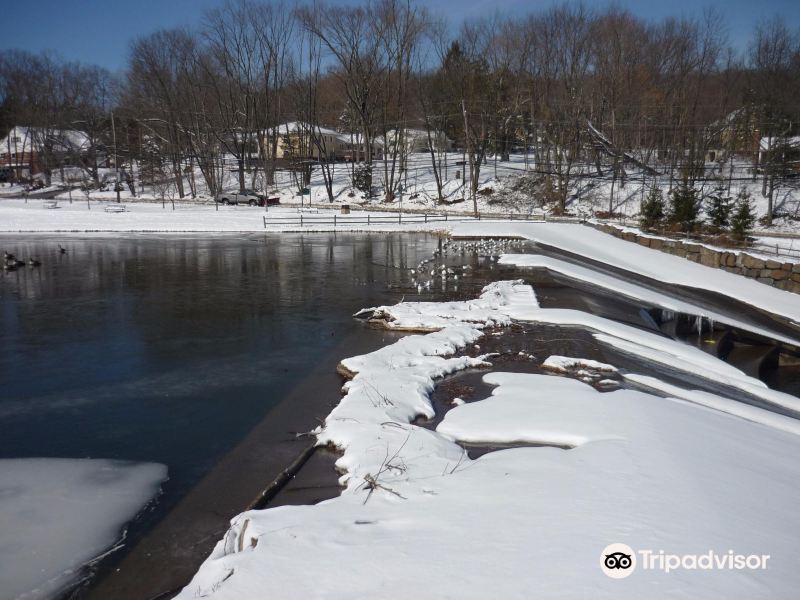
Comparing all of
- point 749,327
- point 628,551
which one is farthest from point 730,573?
point 749,327

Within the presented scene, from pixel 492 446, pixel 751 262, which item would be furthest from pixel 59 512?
pixel 751 262

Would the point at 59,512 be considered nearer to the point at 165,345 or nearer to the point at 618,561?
the point at 618,561

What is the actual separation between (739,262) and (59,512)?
25.0 m

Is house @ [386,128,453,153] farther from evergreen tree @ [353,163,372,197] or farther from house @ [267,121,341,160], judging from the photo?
evergreen tree @ [353,163,372,197]

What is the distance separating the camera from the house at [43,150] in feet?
249

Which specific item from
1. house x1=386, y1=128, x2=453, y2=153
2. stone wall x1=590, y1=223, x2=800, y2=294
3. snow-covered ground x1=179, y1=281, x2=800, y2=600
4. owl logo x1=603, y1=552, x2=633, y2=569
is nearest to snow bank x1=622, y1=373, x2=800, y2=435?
snow-covered ground x1=179, y1=281, x2=800, y2=600

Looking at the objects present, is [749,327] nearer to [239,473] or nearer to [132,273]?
[239,473]

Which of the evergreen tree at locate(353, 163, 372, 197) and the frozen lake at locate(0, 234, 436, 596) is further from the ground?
the evergreen tree at locate(353, 163, 372, 197)

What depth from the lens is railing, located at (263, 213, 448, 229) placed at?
134 feet

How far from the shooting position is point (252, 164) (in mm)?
71875

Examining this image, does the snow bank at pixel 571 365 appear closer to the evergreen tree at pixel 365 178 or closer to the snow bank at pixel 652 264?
the snow bank at pixel 652 264

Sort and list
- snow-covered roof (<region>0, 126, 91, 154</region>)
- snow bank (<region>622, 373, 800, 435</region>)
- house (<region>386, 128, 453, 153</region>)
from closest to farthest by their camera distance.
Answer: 1. snow bank (<region>622, 373, 800, 435</region>)
2. house (<region>386, 128, 453, 153</region>)
3. snow-covered roof (<region>0, 126, 91, 154</region>)

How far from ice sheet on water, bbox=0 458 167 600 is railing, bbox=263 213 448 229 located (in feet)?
106

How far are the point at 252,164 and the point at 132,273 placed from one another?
5201 cm
